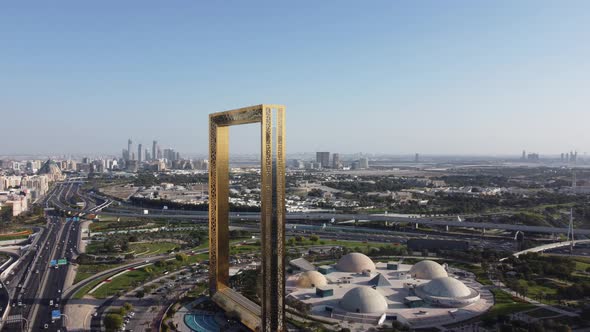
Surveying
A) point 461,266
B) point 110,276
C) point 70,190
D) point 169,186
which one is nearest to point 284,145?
point 110,276

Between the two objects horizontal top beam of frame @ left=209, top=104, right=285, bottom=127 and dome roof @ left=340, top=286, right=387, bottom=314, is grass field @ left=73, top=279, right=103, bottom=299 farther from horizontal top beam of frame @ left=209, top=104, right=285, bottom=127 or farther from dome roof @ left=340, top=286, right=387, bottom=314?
dome roof @ left=340, top=286, right=387, bottom=314

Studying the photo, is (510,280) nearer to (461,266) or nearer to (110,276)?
(461,266)

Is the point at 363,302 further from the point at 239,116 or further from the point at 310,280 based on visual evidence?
the point at 239,116

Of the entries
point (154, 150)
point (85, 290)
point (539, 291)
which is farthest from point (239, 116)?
point (154, 150)

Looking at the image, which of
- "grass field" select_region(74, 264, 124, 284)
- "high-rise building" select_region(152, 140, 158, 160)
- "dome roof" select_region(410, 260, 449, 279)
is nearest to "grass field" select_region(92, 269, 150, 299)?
"grass field" select_region(74, 264, 124, 284)

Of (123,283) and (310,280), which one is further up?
(310,280)

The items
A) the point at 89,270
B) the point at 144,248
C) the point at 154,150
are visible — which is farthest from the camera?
the point at 154,150
